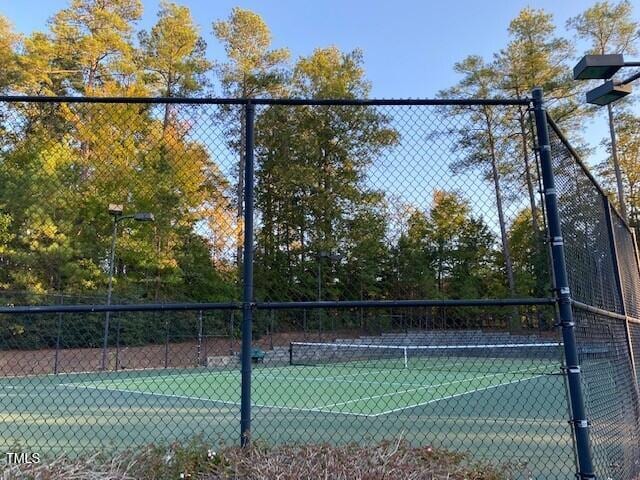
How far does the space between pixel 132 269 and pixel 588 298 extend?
15398mm

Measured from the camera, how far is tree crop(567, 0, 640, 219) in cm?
2341

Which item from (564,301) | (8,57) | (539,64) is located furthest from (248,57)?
(564,301)

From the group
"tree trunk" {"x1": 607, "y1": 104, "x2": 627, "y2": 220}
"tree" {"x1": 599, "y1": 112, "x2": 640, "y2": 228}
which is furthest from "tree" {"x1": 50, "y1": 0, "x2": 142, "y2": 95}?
"tree" {"x1": 599, "y1": 112, "x2": 640, "y2": 228}

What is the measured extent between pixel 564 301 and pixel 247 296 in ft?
5.50

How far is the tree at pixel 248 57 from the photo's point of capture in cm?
2259

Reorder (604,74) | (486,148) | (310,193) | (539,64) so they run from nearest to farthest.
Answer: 1. (604,74)
2. (486,148)
3. (310,193)
4. (539,64)

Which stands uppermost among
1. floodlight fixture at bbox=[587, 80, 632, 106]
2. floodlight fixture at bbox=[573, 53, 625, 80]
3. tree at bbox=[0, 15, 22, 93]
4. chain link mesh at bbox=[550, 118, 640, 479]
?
tree at bbox=[0, 15, 22, 93]

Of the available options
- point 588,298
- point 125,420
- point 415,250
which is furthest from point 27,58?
point 588,298

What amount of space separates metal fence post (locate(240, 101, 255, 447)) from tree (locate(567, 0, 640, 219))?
24.9 metres

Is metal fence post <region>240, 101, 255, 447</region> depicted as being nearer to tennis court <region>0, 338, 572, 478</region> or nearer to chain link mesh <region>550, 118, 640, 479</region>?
tennis court <region>0, 338, 572, 478</region>

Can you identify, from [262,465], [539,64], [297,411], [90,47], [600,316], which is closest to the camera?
[262,465]

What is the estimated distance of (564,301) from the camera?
2.54m

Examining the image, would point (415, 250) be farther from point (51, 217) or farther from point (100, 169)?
point (51, 217)

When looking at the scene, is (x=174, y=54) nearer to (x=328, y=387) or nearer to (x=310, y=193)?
(x=328, y=387)
